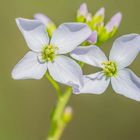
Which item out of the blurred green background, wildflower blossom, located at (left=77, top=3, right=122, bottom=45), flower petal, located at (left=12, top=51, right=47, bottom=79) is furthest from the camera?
the blurred green background

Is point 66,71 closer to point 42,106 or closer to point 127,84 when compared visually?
point 127,84

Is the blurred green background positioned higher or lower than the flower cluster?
lower

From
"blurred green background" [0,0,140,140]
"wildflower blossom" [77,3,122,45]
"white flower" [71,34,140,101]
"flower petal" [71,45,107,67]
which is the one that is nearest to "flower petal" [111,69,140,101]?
"white flower" [71,34,140,101]

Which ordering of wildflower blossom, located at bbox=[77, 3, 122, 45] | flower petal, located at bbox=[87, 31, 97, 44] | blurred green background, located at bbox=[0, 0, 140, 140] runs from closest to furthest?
flower petal, located at bbox=[87, 31, 97, 44] → wildflower blossom, located at bbox=[77, 3, 122, 45] → blurred green background, located at bbox=[0, 0, 140, 140]

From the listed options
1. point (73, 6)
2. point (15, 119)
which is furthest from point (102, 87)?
point (73, 6)

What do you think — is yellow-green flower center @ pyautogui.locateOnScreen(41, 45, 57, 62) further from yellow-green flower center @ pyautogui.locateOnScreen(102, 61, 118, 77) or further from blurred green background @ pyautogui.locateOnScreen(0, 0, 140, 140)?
blurred green background @ pyautogui.locateOnScreen(0, 0, 140, 140)

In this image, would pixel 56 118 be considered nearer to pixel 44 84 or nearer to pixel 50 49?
pixel 50 49

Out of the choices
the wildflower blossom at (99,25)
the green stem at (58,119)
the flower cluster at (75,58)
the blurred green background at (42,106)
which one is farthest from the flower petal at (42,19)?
the blurred green background at (42,106)
